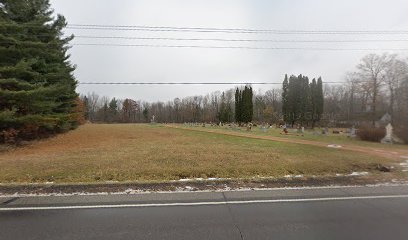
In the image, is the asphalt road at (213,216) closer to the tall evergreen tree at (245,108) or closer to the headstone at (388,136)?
the headstone at (388,136)

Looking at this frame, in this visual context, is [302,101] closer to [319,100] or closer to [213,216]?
[319,100]

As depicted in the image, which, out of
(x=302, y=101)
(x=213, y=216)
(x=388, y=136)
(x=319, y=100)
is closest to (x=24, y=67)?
(x=213, y=216)

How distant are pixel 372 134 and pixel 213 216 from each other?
25.9 meters

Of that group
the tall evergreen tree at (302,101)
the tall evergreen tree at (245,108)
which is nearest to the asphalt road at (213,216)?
the tall evergreen tree at (302,101)

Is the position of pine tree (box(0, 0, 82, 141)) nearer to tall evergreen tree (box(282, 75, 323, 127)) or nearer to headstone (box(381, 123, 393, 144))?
headstone (box(381, 123, 393, 144))

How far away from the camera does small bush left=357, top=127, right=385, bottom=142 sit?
26078 mm

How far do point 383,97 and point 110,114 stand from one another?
9445 cm

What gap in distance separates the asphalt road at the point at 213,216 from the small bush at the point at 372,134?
21366 mm

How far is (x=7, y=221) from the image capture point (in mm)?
5137

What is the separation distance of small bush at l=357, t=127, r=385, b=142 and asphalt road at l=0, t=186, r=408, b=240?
21366mm

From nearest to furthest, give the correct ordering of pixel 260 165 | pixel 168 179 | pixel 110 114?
pixel 168 179, pixel 260 165, pixel 110 114

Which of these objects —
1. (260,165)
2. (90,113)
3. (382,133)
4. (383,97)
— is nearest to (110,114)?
(90,113)

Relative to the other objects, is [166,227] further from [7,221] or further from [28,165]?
[28,165]

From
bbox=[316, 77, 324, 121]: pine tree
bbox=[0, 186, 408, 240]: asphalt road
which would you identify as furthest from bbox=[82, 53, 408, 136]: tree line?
bbox=[0, 186, 408, 240]: asphalt road
